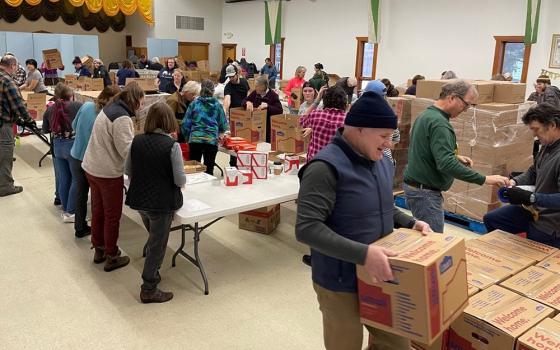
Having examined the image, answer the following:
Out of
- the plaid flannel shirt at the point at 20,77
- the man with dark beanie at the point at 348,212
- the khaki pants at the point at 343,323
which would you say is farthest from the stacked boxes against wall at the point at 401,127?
the plaid flannel shirt at the point at 20,77

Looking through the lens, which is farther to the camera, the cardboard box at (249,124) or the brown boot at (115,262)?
the cardboard box at (249,124)

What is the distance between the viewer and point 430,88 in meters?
4.98

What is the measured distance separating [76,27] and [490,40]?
15.2m

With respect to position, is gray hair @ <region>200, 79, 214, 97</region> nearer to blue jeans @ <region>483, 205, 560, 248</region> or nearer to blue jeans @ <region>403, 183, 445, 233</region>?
blue jeans @ <region>403, 183, 445, 233</region>

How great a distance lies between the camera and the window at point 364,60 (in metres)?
12.9

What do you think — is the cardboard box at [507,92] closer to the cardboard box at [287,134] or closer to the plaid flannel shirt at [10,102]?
the cardboard box at [287,134]

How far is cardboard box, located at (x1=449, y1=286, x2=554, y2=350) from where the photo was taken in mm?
2047

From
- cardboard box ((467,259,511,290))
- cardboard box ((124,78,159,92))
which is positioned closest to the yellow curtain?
cardboard box ((124,78,159,92))

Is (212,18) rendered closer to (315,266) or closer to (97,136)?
(97,136)

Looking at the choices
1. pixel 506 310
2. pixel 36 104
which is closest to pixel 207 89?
pixel 506 310

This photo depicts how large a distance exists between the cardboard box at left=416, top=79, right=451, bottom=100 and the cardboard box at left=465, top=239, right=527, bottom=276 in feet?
7.84

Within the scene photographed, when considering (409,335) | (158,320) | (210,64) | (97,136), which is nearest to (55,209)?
(97,136)

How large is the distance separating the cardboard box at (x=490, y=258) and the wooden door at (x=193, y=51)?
57.4 feet

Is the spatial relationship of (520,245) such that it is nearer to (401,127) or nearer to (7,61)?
(401,127)
